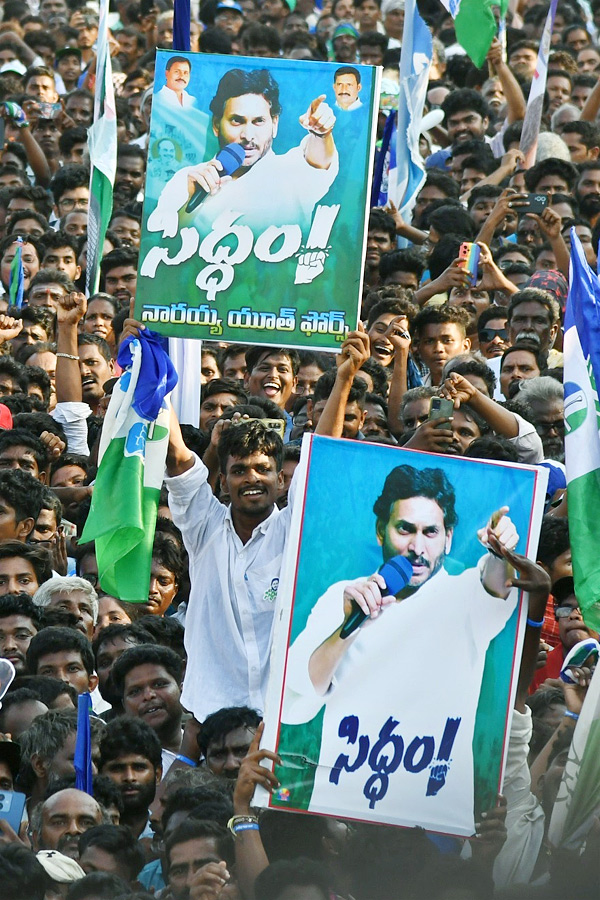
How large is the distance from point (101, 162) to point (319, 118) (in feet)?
10.3

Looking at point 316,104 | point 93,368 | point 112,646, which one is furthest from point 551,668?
point 93,368

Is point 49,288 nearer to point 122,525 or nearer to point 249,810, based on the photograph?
point 122,525

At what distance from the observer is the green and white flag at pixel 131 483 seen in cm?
648

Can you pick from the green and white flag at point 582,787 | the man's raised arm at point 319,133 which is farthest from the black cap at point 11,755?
the man's raised arm at point 319,133

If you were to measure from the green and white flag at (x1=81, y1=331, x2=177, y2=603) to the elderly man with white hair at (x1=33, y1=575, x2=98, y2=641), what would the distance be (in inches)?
27.5

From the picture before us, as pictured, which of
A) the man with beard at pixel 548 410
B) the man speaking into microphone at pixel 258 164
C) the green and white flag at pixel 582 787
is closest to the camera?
the green and white flag at pixel 582 787

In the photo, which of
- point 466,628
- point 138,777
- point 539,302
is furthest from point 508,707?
point 539,302

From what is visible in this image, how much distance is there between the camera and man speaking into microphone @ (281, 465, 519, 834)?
17.6ft

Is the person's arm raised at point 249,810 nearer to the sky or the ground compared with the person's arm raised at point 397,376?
nearer to the ground

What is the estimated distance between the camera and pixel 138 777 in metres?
6.29

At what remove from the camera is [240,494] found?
6484 millimetres

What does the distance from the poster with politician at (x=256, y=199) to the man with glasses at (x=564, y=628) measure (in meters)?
1.15

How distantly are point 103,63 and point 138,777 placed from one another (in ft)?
16.6

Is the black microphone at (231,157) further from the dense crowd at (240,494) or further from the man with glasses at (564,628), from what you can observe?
the man with glasses at (564,628)
